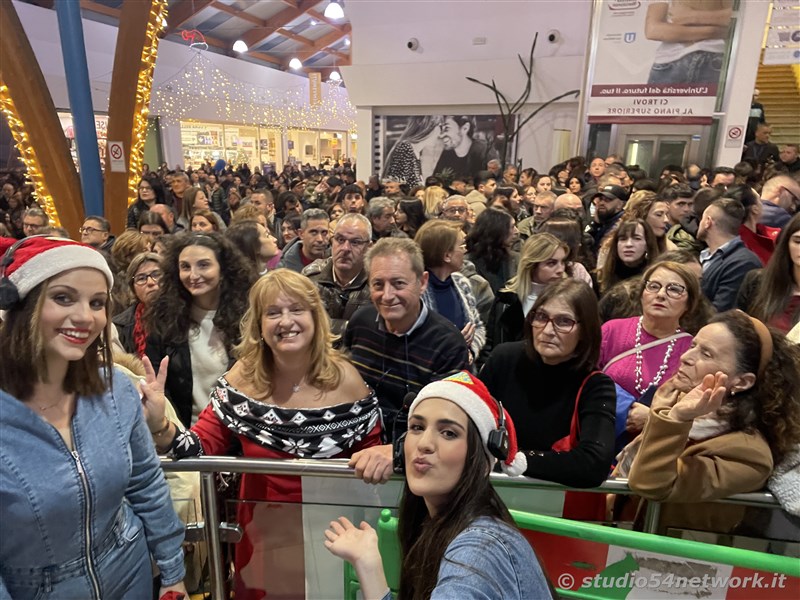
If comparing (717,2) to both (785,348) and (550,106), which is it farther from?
(785,348)

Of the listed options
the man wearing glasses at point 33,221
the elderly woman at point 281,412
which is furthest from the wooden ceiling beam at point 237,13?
the elderly woman at point 281,412

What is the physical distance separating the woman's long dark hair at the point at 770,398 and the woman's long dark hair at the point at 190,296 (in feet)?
6.79

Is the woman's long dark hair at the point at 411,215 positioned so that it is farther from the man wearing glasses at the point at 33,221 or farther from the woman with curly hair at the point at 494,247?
the man wearing glasses at the point at 33,221

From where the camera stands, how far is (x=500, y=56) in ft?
37.8

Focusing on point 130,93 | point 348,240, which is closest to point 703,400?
point 348,240

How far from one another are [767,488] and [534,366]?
31.4 inches

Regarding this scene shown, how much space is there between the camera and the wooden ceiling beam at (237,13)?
48.5ft

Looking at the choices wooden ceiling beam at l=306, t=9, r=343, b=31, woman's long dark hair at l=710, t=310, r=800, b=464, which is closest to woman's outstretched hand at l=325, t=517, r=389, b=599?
woman's long dark hair at l=710, t=310, r=800, b=464

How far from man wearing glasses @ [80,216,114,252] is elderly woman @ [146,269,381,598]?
9.58ft

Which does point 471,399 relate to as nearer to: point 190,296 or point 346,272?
point 190,296

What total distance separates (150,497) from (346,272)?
6.24 feet

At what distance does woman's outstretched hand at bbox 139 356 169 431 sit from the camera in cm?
166

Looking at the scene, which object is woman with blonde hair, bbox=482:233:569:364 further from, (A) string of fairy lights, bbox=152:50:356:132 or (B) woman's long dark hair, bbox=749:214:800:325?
(A) string of fairy lights, bbox=152:50:356:132

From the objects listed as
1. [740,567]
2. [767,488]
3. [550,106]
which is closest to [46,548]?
[740,567]
